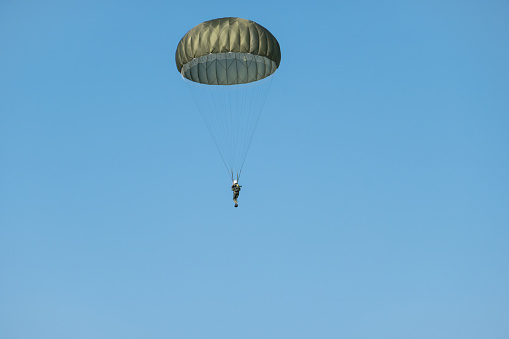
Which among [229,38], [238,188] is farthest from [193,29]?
[238,188]

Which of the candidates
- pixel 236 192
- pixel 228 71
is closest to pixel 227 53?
pixel 228 71

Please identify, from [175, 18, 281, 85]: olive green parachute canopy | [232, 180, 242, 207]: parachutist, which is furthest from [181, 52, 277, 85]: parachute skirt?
[232, 180, 242, 207]: parachutist

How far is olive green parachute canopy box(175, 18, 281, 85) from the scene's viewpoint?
63.7 meters

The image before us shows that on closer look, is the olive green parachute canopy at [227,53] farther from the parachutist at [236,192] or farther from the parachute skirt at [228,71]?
the parachutist at [236,192]

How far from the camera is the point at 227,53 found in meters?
64.0

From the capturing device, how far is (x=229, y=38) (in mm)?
63656

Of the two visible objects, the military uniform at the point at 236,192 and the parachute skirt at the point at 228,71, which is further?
the parachute skirt at the point at 228,71

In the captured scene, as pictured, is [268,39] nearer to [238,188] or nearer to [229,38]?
[229,38]

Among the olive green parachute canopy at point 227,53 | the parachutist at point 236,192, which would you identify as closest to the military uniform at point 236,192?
the parachutist at point 236,192

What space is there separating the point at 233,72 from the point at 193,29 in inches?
161

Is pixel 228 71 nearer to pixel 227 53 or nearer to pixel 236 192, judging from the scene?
pixel 227 53

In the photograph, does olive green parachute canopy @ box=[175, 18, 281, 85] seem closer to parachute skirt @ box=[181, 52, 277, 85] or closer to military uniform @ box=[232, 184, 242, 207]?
parachute skirt @ box=[181, 52, 277, 85]

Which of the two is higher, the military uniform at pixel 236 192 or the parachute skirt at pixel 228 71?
the parachute skirt at pixel 228 71

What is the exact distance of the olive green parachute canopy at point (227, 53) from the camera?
63.7 meters
